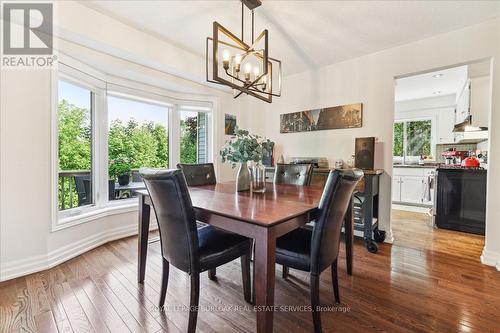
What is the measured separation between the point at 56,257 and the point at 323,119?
3.69 metres

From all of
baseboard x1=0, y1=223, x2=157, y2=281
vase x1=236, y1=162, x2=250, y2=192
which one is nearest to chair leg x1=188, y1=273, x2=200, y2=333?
vase x1=236, y1=162, x2=250, y2=192

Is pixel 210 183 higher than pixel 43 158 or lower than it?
lower

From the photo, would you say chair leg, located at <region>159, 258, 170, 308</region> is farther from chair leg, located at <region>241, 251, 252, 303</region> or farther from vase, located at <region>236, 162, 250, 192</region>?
vase, located at <region>236, 162, 250, 192</region>

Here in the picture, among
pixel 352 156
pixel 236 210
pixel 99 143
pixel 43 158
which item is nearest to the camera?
pixel 236 210

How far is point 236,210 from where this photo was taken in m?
1.34

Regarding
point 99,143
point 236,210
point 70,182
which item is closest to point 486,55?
point 236,210

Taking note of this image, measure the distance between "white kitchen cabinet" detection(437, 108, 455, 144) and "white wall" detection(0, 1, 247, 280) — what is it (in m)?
6.05

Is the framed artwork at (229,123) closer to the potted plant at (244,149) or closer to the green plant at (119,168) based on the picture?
the green plant at (119,168)

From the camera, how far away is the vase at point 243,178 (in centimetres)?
204

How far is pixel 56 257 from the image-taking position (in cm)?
230

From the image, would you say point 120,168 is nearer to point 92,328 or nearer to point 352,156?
point 92,328

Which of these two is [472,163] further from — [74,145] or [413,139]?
[74,145]

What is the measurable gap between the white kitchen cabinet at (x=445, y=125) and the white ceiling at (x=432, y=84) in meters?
0.41

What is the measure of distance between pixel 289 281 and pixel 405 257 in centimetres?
143
